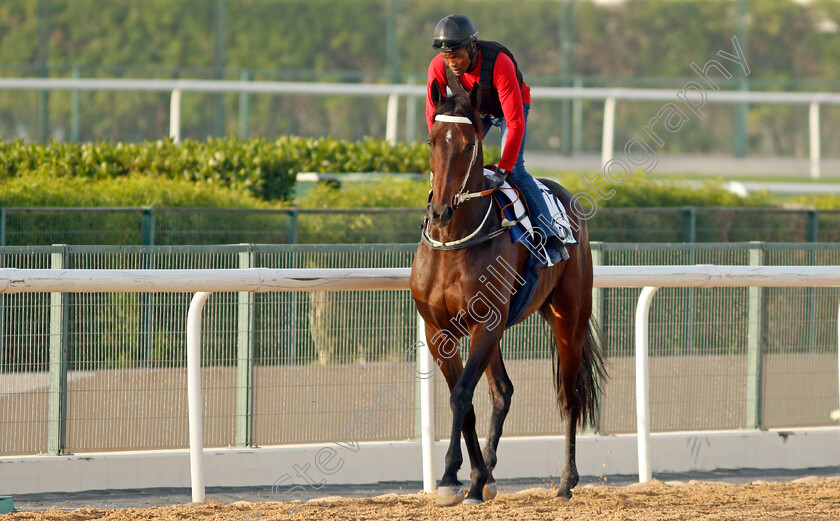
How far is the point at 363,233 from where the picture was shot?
368 inches

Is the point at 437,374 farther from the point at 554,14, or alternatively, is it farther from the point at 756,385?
the point at 554,14

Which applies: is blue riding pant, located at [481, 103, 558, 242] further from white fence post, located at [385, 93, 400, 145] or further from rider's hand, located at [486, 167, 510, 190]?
white fence post, located at [385, 93, 400, 145]

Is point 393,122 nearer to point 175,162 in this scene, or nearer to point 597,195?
point 175,162

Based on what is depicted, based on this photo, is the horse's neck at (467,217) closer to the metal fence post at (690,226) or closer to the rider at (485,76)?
the rider at (485,76)

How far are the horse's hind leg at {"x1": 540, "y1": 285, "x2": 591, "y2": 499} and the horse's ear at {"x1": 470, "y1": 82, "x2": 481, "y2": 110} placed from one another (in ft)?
3.95

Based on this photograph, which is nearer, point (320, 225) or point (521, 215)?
point (521, 215)

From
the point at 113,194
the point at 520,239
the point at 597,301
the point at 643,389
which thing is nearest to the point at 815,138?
the point at 597,301

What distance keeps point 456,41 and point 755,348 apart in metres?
3.66

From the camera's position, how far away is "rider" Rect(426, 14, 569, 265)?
4812mm

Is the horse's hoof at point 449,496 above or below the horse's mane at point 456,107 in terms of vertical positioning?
below

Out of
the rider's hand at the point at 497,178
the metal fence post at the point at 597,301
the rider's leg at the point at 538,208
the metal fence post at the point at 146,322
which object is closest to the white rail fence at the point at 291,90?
the metal fence post at the point at 146,322

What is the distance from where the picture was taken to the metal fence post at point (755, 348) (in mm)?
7195

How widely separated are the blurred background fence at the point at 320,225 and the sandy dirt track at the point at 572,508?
370 cm

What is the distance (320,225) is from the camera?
923 centimetres
